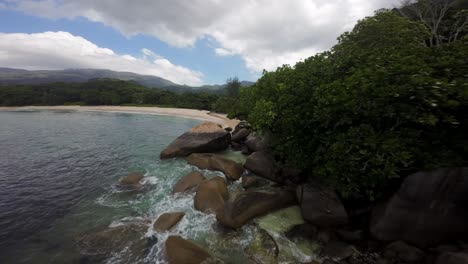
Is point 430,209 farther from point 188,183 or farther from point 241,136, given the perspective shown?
point 241,136

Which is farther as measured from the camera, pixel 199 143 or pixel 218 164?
pixel 199 143

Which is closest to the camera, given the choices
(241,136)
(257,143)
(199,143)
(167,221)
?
(167,221)

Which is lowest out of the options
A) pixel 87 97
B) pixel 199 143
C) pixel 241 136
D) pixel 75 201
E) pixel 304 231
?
pixel 75 201

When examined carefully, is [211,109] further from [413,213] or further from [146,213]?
[413,213]

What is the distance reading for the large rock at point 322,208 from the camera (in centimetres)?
854

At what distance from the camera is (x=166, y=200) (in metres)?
11.9

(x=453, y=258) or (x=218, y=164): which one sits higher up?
(x=453, y=258)

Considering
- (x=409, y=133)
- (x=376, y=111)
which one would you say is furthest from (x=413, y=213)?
(x=376, y=111)

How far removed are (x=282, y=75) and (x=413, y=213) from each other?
1154 cm

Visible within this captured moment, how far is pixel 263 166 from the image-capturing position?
13766 mm

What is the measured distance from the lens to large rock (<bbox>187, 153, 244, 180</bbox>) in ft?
47.2

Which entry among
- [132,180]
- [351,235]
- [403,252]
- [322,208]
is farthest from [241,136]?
[403,252]

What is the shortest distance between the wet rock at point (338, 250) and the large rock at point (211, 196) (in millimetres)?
4809

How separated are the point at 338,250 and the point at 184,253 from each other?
5613 millimetres
